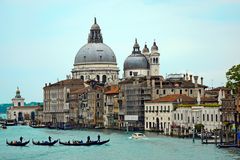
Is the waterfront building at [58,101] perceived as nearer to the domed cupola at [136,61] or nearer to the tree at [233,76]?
the domed cupola at [136,61]

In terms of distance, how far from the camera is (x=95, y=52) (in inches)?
4213

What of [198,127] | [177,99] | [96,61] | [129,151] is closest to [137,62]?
[96,61]

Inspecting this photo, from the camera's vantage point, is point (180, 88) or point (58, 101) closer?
point (180, 88)

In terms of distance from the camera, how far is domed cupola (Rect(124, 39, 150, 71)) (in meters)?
98.7

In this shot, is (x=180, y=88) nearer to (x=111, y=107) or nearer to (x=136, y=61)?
(x=111, y=107)

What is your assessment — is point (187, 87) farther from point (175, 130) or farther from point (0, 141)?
point (0, 141)

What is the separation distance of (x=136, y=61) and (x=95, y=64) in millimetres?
9382

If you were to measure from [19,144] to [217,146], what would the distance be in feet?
41.4

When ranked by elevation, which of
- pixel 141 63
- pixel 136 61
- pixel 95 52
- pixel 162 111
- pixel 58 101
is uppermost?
pixel 95 52

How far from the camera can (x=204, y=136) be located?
2037 inches

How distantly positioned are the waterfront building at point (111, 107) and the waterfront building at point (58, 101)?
1294 cm

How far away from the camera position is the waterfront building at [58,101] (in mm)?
99188

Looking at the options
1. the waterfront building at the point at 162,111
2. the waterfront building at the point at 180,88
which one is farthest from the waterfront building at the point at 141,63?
the waterfront building at the point at 162,111

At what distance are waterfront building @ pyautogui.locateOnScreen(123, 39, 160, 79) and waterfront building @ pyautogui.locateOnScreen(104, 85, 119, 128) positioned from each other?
13.6 metres
